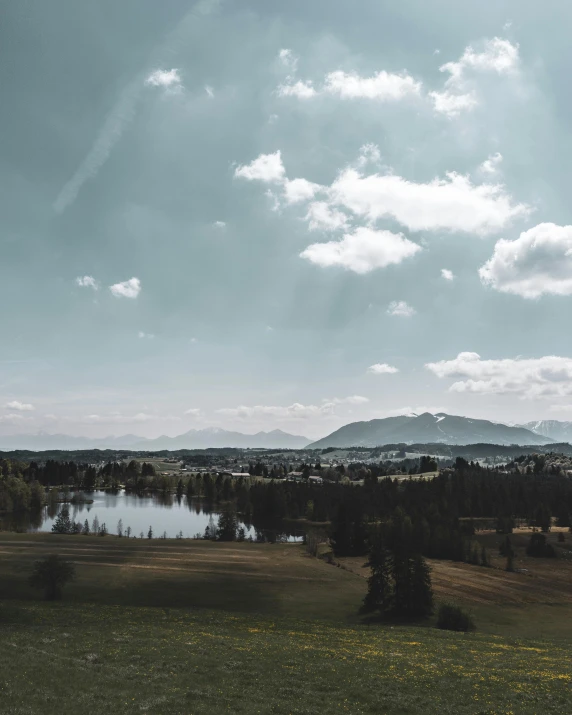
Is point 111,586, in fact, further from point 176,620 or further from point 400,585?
point 400,585

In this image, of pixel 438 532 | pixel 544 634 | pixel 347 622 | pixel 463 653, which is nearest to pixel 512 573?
pixel 438 532

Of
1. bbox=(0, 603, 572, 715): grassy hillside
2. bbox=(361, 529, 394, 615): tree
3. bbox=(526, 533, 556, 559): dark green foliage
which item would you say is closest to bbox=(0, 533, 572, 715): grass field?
bbox=(0, 603, 572, 715): grassy hillside

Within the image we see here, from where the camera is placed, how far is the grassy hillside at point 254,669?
27.3 meters

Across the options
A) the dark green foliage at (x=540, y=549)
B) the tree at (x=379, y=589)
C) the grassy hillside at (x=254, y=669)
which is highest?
the grassy hillside at (x=254, y=669)

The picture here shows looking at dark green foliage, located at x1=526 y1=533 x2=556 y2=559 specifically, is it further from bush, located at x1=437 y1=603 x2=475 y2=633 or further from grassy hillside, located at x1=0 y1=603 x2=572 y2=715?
grassy hillside, located at x1=0 y1=603 x2=572 y2=715

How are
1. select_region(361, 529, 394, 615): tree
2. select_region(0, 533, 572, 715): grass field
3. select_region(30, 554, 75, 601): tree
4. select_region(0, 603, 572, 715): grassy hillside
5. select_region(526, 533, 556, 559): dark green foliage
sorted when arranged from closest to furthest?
select_region(0, 603, 572, 715): grassy hillside
select_region(0, 533, 572, 715): grass field
select_region(30, 554, 75, 601): tree
select_region(361, 529, 394, 615): tree
select_region(526, 533, 556, 559): dark green foliage

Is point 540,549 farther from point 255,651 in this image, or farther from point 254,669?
point 254,669

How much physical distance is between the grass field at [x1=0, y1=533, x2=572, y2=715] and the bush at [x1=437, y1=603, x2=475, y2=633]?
207 cm

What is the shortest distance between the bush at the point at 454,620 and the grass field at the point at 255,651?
2.07 meters

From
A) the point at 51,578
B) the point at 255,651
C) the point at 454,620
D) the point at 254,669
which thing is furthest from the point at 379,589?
the point at 51,578

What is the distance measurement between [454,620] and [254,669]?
36.5 m

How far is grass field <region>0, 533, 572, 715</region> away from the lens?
2800 cm

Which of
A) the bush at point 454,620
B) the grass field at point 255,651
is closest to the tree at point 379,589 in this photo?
the grass field at point 255,651

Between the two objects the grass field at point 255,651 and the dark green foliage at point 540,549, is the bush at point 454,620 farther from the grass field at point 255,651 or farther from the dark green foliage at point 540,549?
the dark green foliage at point 540,549
